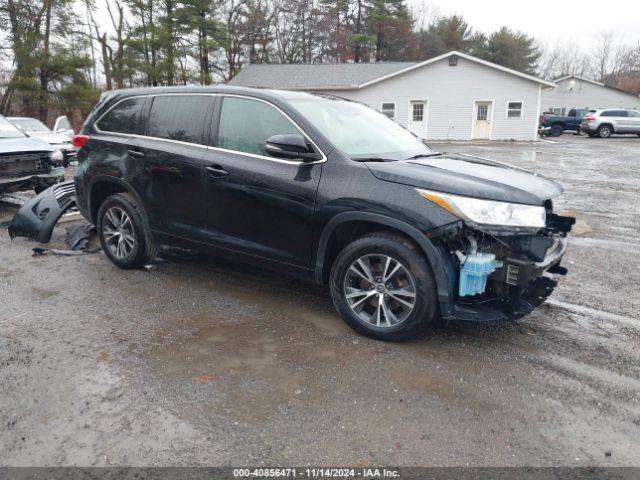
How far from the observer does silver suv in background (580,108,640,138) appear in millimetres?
32188

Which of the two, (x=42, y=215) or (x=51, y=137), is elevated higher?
(x=51, y=137)

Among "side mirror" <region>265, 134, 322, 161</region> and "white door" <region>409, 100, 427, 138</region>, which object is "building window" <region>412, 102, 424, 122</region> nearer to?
"white door" <region>409, 100, 427, 138</region>

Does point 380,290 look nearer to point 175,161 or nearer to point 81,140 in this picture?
point 175,161

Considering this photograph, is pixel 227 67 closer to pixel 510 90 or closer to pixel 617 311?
pixel 510 90

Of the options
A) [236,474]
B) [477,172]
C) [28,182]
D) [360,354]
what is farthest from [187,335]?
[28,182]

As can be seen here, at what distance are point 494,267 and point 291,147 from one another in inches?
67.7

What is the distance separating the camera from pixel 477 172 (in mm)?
3994

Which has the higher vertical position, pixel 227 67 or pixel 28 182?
pixel 227 67

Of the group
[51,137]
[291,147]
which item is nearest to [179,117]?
[291,147]

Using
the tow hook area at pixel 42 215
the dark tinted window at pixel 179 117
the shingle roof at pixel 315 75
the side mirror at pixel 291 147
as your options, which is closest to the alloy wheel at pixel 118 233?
the dark tinted window at pixel 179 117

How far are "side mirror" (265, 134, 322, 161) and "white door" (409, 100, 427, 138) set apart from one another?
28.9 metres

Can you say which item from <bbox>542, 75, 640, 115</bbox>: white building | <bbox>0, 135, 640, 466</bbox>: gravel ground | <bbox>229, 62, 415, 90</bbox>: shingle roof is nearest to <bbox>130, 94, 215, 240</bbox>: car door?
<bbox>0, 135, 640, 466</bbox>: gravel ground

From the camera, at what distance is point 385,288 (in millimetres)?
3861

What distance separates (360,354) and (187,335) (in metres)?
1.37
